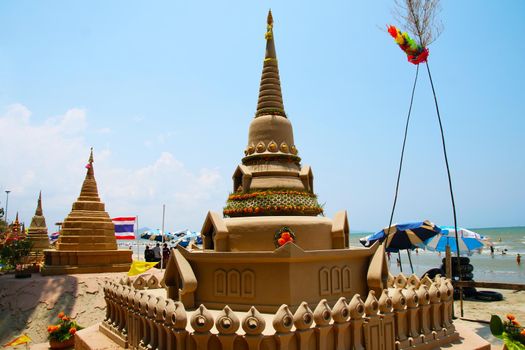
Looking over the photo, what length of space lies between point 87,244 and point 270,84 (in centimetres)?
1537

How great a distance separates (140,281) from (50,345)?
3604 mm

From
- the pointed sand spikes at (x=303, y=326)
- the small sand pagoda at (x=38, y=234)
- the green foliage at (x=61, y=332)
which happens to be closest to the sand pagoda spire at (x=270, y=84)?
the pointed sand spikes at (x=303, y=326)

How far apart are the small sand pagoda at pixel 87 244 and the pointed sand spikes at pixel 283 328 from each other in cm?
1733

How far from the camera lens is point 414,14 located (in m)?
15.1

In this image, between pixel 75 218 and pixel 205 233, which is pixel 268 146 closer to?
pixel 205 233

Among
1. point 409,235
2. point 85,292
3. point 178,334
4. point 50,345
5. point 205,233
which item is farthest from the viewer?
point 409,235

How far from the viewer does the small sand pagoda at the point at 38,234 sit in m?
30.7

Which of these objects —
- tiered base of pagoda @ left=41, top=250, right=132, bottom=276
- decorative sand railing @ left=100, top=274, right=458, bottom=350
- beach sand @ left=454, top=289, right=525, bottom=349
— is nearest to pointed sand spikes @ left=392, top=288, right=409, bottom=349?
decorative sand railing @ left=100, top=274, right=458, bottom=350

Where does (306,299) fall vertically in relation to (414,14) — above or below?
below

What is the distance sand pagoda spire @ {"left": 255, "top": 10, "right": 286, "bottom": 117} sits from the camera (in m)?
13.9

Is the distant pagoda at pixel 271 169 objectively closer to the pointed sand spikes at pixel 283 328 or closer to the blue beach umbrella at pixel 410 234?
the pointed sand spikes at pixel 283 328

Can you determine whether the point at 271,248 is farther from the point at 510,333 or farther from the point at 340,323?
the point at 510,333

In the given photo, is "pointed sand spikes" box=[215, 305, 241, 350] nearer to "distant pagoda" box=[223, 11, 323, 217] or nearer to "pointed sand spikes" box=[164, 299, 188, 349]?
"pointed sand spikes" box=[164, 299, 188, 349]

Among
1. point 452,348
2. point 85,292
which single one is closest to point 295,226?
point 452,348
